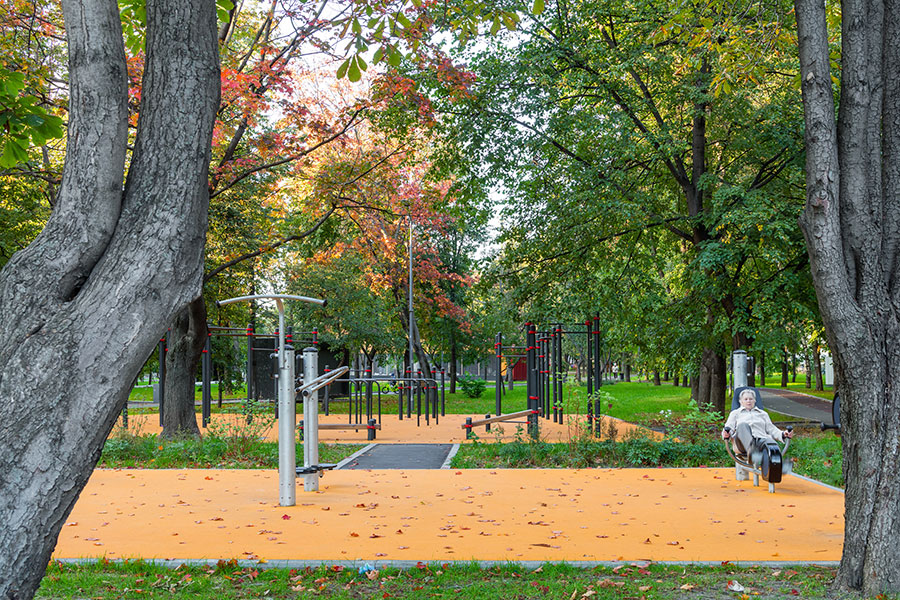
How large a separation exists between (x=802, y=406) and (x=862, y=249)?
22.9 m

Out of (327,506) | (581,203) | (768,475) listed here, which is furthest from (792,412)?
(327,506)

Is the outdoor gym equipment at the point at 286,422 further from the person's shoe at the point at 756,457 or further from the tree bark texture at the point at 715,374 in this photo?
the tree bark texture at the point at 715,374

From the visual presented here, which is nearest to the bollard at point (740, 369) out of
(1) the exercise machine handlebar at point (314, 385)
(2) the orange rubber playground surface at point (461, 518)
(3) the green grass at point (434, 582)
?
(2) the orange rubber playground surface at point (461, 518)

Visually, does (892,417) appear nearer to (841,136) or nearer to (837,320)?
(837,320)

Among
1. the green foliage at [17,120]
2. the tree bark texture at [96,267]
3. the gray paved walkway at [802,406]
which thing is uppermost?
the green foliage at [17,120]

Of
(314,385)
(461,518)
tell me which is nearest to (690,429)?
(461,518)

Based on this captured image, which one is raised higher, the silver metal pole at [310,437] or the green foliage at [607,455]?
the silver metal pole at [310,437]

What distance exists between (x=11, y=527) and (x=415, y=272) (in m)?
26.3

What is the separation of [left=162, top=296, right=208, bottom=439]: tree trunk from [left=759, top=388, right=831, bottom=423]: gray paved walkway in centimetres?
1497

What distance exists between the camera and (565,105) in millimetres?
14844

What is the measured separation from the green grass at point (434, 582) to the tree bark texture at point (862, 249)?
49cm

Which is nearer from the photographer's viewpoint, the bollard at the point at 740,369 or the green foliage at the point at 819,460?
the green foliage at the point at 819,460

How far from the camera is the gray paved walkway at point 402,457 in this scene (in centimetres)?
1013

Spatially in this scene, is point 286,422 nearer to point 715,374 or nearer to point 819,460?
point 819,460
